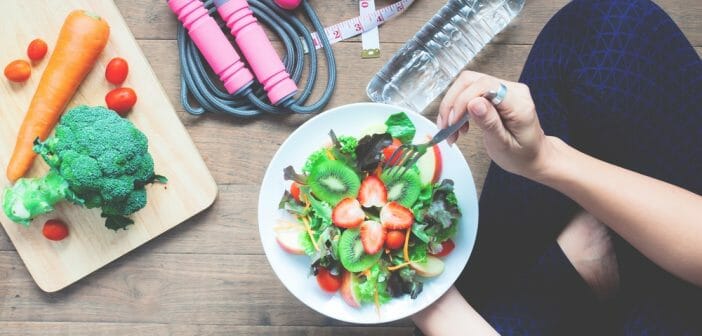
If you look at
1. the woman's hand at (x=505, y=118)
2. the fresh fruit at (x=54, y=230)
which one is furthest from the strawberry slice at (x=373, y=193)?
the fresh fruit at (x=54, y=230)

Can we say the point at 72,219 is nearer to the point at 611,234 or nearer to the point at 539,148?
the point at 539,148

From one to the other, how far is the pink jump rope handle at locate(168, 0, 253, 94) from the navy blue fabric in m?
0.52

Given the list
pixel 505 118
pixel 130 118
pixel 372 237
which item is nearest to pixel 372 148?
pixel 372 237

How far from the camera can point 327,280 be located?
1.08 meters

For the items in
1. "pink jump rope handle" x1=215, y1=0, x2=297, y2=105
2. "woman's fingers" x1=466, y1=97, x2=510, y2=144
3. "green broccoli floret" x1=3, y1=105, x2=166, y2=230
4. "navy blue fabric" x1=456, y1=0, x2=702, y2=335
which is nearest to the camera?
"woman's fingers" x1=466, y1=97, x2=510, y2=144

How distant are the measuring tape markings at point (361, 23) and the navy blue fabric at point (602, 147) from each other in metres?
0.32

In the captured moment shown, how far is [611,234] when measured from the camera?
1.08 metres

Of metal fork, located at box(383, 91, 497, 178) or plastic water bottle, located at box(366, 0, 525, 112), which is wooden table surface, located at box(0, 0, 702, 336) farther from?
metal fork, located at box(383, 91, 497, 178)

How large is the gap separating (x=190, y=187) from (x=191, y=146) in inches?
3.2

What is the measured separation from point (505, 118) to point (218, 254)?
73cm

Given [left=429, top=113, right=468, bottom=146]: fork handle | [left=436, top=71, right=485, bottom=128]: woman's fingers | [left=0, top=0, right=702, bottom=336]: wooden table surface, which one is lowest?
[left=0, top=0, right=702, bottom=336]: wooden table surface

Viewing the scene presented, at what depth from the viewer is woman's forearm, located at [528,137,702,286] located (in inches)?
34.1

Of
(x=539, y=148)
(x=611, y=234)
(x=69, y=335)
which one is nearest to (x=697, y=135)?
(x=611, y=234)

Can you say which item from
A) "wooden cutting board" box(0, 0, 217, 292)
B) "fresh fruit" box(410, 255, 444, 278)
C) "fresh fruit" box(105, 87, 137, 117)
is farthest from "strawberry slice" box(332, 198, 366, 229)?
"fresh fruit" box(105, 87, 137, 117)
